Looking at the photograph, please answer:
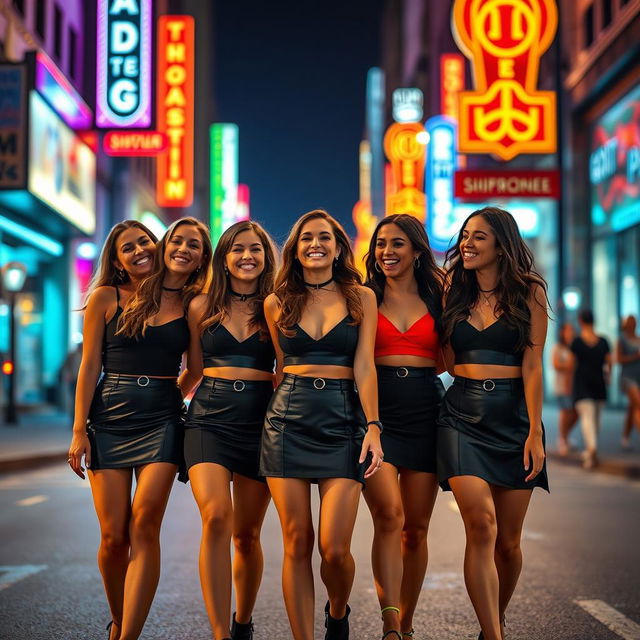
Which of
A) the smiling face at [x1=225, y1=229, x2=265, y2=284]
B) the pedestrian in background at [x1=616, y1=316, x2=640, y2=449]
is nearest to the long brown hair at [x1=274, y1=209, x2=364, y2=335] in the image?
the smiling face at [x1=225, y1=229, x2=265, y2=284]

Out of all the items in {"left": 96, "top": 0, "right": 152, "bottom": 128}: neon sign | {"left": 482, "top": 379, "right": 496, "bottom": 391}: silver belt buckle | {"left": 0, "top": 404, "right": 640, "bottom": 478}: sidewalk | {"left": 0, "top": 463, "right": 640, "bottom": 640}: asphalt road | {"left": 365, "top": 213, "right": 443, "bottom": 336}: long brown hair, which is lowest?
{"left": 0, "top": 404, "right": 640, "bottom": 478}: sidewalk

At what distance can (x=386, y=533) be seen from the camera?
195 inches

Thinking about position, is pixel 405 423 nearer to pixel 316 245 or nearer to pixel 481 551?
pixel 481 551

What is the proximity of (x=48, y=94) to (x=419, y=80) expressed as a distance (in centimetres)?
5094

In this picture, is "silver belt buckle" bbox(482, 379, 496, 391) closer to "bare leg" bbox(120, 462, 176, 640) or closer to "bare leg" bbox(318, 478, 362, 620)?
"bare leg" bbox(318, 478, 362, 620)

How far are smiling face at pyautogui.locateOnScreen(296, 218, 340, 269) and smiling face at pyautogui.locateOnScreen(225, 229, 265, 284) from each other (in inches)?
8.9

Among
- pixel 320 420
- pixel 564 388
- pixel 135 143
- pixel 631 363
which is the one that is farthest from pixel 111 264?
pixel 135 143

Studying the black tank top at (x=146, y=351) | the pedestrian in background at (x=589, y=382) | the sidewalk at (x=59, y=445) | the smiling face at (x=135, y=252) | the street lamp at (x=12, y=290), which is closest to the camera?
the black tank top at (x=146, y=351)

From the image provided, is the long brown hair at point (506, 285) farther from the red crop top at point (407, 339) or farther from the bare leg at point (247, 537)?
the bare leg at point (247, 537)

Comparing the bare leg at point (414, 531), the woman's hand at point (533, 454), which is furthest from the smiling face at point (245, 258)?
the woman's hand at point (533, 454)

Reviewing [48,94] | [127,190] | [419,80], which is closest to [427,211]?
[127,190]

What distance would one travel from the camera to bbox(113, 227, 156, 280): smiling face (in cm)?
539

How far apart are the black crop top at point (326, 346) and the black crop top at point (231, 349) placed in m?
0.22

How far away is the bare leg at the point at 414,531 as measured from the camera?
5.21 metres
